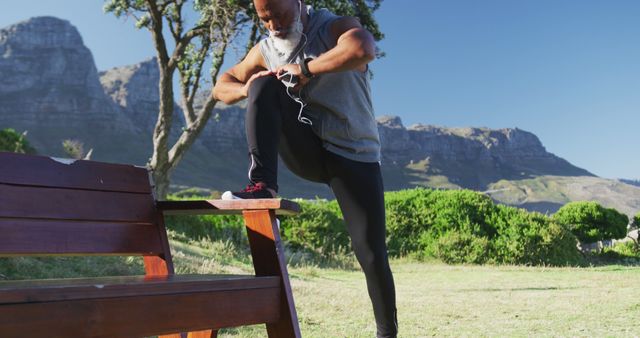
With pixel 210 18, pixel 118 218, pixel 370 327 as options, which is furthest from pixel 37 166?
pixel 210 18

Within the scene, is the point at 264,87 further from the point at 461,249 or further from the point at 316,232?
the point at 461,249

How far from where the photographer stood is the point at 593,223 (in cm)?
1631

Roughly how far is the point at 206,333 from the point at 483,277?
25.1 feet

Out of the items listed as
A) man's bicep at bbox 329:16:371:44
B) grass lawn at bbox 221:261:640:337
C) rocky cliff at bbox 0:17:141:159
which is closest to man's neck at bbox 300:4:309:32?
man's bicep at bbox 329:16:371:44

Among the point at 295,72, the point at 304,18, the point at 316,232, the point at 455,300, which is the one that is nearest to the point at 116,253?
the point at 295,72

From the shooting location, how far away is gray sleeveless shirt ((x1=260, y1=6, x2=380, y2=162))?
8.96 ft

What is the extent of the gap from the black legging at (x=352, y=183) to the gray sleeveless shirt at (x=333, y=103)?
51 mm

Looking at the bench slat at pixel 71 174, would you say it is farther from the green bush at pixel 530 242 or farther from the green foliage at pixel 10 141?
the green foliage at pixel 10 141

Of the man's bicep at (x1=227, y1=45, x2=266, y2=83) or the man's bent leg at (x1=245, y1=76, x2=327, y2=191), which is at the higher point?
the man's bicep at (x1=227, y1=45, x2=266, y2=83)

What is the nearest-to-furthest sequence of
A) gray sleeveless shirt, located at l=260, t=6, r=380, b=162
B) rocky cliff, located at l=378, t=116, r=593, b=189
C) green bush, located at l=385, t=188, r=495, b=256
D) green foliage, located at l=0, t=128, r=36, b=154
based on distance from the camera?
gray sleeveless shirt, located at l=260, t=6, r=380, b=162 < green bush, located at l=385, t=188, r=495, b=256 < green foliage, located at l=0, t=128, r=36, b=154 < rocky cliff, located at l=378, t=116, r=593, b=189

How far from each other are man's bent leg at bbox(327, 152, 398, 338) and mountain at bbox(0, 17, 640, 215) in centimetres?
8029

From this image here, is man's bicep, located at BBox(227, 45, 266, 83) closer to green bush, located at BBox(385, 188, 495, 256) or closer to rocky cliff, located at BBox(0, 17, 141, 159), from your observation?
green bush, located at BBox(385, 188, 495, 256)

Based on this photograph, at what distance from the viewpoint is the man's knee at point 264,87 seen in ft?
8.43

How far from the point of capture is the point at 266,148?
2557 millimetres
